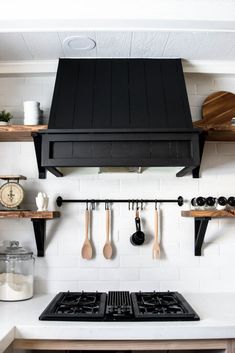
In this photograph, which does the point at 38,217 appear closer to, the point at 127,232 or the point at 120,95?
the point at 127,232

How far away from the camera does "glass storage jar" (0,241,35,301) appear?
1985 mm

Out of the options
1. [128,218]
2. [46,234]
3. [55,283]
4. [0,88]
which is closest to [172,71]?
[128,218]

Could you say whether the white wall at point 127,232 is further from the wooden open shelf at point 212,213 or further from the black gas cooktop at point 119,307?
the wooden open shelf at point 212,213

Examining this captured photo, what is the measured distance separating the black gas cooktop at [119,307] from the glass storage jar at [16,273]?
7.8 inches

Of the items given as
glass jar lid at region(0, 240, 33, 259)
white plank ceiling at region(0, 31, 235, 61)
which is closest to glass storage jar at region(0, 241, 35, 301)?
glass jar lid at region(0, 240, 33, 259)

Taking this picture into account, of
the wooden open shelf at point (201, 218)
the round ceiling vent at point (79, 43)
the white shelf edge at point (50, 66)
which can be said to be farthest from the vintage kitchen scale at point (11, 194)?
the wooden open shelf at point (201, 218)

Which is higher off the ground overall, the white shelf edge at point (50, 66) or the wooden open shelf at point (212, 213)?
the white shelf edge at point (50, 66)

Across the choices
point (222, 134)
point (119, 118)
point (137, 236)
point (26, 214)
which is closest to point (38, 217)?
point (26, 214)

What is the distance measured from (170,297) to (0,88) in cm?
169

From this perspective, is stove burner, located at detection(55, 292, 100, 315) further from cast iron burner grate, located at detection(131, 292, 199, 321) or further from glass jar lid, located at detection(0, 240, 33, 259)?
glass jar lid, located at detection(0, 240, 33, 259)

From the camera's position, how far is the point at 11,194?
2.08 m

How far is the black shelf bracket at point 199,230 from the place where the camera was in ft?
6.76

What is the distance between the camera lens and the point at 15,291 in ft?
6.52

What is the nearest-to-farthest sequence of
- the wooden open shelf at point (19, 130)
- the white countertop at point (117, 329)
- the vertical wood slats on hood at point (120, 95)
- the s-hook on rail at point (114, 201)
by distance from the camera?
the white countertop at point (117, 329) → the vertical wood slats on hood at point (120, 95) → the wooden open shelf at point (19, 130) → the s-hook on rail at point (114, 201)
